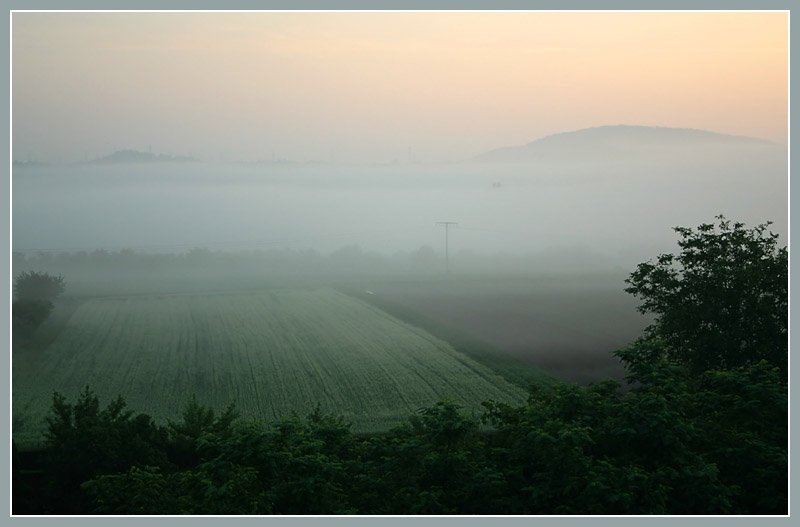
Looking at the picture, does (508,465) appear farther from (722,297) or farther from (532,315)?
(532,315)

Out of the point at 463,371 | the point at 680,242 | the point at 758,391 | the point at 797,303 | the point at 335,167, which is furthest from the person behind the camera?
the point at 335,167

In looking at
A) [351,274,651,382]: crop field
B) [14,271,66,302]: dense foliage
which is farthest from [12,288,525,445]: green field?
[351,274,651,382]: crop field

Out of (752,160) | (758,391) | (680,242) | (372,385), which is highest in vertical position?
(752,160)

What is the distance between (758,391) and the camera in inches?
534

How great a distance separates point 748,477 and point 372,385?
1524 cm

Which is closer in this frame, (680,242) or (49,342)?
(680,242)

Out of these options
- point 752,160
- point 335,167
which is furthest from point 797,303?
point 335,167

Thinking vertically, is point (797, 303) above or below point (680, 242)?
below

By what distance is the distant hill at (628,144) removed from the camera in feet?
114

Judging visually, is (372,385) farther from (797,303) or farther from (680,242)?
(797,303)

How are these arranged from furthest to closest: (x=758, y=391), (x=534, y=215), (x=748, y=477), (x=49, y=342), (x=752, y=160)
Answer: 1. (x=534, y=215)
2. (x=752, y=160)
3. (x=49, y=342)
4. (x=758, y=391)
5. (x=748, y=477)

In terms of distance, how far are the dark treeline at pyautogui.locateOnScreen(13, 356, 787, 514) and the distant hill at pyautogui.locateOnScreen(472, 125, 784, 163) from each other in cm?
2284

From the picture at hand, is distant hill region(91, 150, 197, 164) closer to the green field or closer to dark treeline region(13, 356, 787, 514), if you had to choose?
the green field

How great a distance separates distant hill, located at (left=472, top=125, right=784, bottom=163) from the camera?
114 feet
